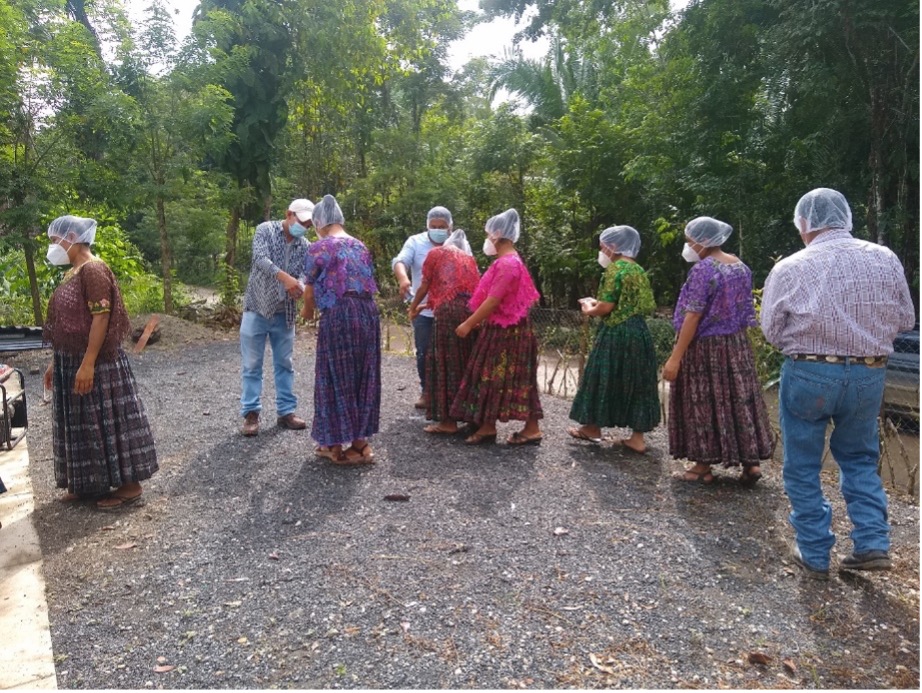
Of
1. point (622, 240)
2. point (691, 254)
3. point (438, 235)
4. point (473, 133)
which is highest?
point (473, 133)

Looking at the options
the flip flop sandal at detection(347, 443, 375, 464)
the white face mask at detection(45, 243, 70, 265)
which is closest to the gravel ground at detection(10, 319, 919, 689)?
the flip flop sandal at detection(347, 443, 375, 464)

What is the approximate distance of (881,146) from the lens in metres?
8.86

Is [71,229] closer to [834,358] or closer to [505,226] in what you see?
[505,226]

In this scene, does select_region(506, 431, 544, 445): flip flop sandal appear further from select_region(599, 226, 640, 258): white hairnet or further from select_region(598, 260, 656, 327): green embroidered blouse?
select_region(599, 226, 640, 258): white hairnet

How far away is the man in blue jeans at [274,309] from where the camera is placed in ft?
17.5

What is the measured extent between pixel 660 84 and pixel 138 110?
25.7 feet

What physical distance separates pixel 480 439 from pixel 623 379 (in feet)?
3.57

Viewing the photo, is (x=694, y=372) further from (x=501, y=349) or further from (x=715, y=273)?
(x=501, y=349)

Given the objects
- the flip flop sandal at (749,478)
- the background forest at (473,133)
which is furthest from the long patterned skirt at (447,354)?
the background forest at (473,133)

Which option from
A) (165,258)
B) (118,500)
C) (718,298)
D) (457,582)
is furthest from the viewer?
(165,258)

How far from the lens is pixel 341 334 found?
15.1 ft

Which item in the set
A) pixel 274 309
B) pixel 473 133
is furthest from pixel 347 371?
pixel 473 133

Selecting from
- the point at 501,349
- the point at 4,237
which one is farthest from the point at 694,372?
the point at 4,237

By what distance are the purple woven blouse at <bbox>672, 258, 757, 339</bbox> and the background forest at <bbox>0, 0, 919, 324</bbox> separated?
17.6 ft
